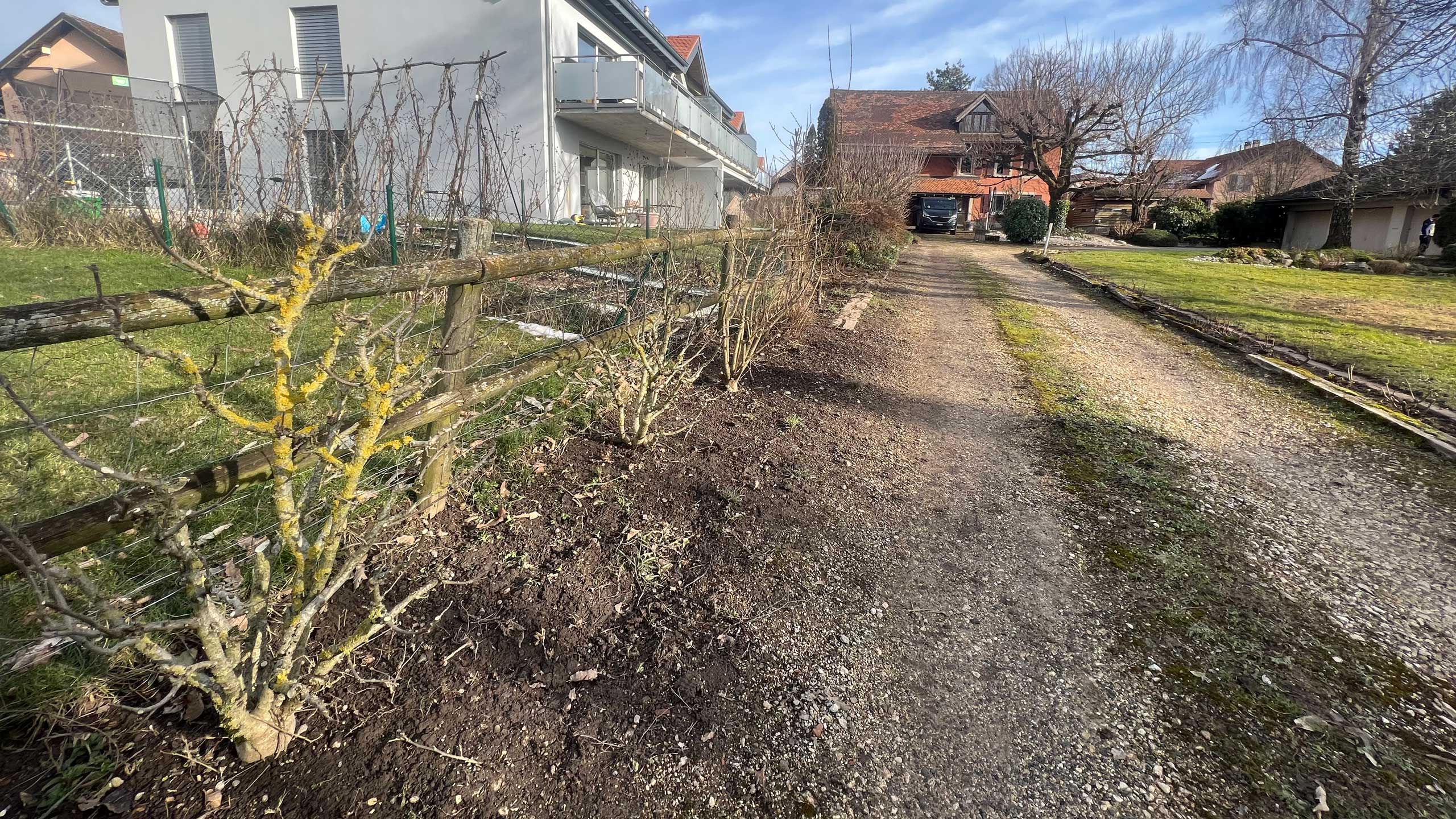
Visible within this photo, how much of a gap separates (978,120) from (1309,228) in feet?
58.5

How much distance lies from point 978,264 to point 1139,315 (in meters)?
8.08

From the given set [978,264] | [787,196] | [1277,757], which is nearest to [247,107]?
[787,196]

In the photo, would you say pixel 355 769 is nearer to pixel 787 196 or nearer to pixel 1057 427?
pixel 1057 427

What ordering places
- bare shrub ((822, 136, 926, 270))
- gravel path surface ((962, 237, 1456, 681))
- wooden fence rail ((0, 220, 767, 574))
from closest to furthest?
wooden fence rail ((0, 220, 767, 574))
gravel path surface ((962, 237, 1456, 681))
bare shrub ((822, 136, 926, 270))

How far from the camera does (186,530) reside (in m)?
1.59

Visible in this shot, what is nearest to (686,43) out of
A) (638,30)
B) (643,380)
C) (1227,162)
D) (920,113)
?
(638,30)

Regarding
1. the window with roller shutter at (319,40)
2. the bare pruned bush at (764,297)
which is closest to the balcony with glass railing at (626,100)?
the window with roller shutter at (319,40)

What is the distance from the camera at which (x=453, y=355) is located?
3158 mm

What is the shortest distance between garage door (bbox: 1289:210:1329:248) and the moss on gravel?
107 ft

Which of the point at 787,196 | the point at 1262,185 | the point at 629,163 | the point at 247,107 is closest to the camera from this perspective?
the point at 787,196

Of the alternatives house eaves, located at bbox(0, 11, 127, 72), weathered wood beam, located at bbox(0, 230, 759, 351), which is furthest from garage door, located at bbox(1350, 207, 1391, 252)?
house eaves, located at bbox(0, 11, 127, 72)

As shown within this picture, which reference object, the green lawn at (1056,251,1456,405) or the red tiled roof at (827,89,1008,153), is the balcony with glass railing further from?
the red tiled roof at (827,89,1008,153)

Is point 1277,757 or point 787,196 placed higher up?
point 787,196

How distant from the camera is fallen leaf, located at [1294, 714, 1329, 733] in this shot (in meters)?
2.19
